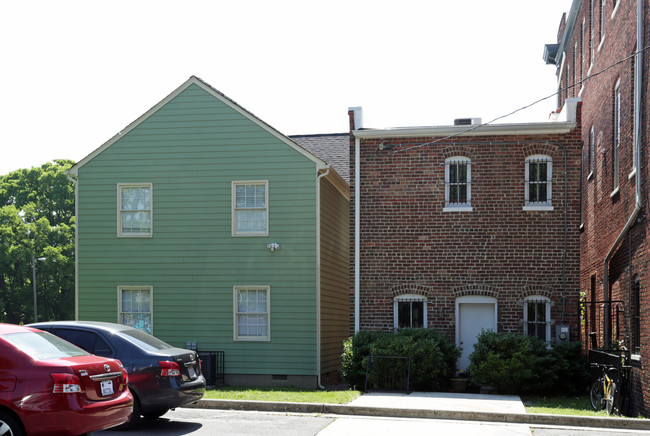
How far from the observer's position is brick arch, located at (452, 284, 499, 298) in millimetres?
18297

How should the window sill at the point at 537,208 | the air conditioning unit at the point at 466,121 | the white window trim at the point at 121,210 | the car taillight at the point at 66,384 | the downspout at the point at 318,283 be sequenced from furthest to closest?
the white window trim at the point at 121,210 < the air conditioning unit at the point at 466,121 < the downspout at the point at 318,283 < the window sill at the point at 537,208 < the car taillight at the point at 66,384

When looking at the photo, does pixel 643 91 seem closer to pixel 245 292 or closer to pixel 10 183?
pixel 245 292

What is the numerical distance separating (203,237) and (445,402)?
829 cm

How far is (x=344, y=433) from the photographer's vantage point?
36.6 ft

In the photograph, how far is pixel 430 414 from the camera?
13289mm

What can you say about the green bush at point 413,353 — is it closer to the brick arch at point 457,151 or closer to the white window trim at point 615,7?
the brick arch at point 457,151

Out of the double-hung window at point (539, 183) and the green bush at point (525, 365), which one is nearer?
the green bush at point (525, 365)

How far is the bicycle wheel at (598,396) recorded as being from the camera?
1438cm

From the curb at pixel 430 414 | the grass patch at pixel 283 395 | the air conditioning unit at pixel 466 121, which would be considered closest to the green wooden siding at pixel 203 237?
the grass patch at pixel 283 395

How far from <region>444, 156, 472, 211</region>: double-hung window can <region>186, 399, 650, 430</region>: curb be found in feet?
21.8

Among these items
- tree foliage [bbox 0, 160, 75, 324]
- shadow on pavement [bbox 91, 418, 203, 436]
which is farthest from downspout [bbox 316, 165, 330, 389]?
tree foliage [bbox 0, 160, 75, 324]

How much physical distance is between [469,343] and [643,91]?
7197 millimetres

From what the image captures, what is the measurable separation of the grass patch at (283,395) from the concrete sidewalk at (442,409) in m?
0.48

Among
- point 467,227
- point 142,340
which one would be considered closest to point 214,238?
point 467,227
